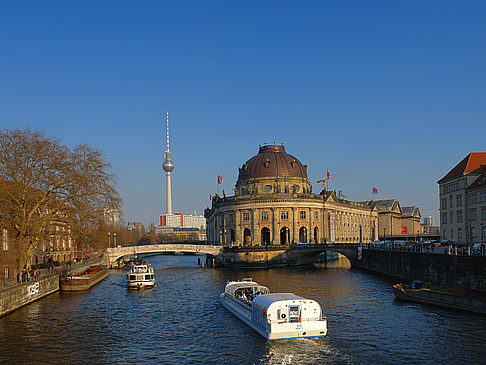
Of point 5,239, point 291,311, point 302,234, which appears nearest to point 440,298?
point 291,311

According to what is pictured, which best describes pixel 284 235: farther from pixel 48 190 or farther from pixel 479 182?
pixel 48 190

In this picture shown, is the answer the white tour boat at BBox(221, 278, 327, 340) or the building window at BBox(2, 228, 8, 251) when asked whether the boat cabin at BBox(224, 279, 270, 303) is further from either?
the building window at BBox(2, 228, 8, 251)

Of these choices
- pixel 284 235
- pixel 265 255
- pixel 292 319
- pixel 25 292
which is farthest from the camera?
pixel 284 235

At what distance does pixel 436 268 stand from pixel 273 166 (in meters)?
84.4

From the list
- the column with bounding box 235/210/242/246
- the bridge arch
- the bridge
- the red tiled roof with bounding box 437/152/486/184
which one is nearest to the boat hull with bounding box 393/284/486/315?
the red tiled roof with bounding box 437/152/486/184

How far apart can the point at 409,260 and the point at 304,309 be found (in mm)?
42027

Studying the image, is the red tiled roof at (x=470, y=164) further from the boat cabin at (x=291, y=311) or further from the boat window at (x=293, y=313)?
the boat window at (x=293, y=313)

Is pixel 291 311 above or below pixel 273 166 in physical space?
below

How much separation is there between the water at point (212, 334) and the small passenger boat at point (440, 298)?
0.98 metres

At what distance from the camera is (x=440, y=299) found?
49.8 metres

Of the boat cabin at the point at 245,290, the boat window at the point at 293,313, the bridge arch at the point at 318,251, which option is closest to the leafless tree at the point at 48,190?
the boat cabin at the point at 245,290

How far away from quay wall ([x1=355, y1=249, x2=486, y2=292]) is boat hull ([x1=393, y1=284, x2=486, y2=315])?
284 cm

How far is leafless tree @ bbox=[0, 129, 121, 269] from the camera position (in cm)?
5978

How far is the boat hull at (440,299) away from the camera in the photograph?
150 ft
